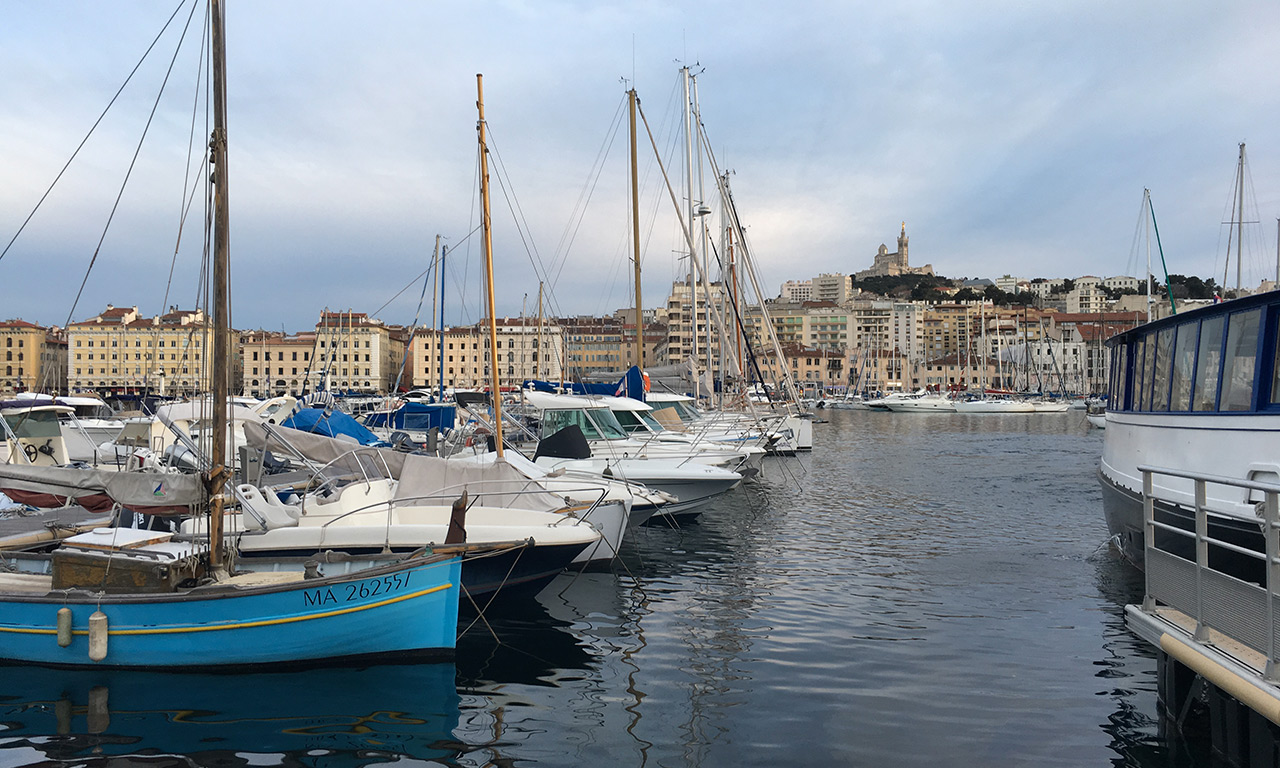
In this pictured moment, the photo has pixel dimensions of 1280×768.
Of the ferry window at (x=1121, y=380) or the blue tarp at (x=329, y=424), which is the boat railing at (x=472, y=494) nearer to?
the ferry window at (x=1121, y=380)

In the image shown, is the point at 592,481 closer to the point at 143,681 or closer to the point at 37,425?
the point at 143,681

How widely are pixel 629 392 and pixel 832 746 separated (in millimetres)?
22378

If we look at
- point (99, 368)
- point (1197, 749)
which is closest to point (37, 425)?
point (1197, 749)

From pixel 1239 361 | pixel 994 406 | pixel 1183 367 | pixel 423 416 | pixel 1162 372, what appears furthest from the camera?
pixel 994 406

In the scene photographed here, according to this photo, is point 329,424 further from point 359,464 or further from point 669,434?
point 669,434

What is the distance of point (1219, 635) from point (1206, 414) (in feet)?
13.0

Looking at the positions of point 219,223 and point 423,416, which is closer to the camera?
point 219,223

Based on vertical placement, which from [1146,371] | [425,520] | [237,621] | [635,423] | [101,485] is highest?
[1146,371]

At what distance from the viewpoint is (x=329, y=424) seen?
2198 cm

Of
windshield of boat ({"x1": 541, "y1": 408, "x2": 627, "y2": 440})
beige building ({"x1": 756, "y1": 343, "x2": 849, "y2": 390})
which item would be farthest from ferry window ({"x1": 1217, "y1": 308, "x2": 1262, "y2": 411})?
beige building ({"x1": 756, "y1": 343, "x2": 849, "y2": 390})

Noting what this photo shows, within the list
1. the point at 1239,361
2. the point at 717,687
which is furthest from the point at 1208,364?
the point at 717,687

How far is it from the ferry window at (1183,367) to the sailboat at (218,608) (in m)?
8.78

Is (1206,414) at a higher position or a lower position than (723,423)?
higher

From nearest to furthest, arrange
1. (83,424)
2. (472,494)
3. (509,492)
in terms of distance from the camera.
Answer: (509,492), (472,494), (83,424)
